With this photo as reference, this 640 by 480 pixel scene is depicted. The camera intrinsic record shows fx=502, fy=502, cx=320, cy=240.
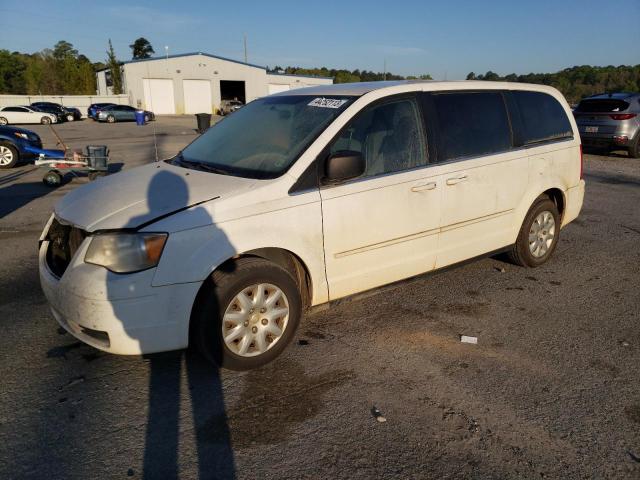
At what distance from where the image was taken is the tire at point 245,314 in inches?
120

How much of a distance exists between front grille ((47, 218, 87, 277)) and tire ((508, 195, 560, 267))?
3.88 meters

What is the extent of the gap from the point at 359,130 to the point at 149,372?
2239mm

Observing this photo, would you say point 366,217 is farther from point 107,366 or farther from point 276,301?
point 107,366

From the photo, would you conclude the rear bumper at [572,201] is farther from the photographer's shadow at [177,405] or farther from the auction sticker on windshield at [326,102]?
the photographer's shadow at [177,405]

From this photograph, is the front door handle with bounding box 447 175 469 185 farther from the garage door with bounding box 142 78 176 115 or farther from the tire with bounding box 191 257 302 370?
the garage door with bounding box 142 78 176 115

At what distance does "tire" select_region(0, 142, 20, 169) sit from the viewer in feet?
40.5

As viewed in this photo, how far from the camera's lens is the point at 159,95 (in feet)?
156

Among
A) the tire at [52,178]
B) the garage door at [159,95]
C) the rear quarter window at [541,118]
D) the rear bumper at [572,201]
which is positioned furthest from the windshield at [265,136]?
the garage door at [159,95]

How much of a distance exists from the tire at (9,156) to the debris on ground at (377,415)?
1268cm

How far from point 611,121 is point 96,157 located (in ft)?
42.7

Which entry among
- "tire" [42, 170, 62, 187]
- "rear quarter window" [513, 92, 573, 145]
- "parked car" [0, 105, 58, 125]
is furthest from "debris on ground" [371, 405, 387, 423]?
"parked car" [0, 105, 58, 125]

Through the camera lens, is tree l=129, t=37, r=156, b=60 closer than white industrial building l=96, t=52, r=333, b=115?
No

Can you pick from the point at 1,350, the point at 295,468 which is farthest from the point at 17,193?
the point at 295,468

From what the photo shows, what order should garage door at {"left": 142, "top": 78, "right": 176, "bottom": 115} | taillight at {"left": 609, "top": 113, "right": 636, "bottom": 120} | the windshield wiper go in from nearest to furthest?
the windshield wiper < taillight at {"left": 609, "top": 113, "right": 636, "bottom": 120} < garage door at {"left": 142, "top": 78, "right": 176, "bottom": 115}
